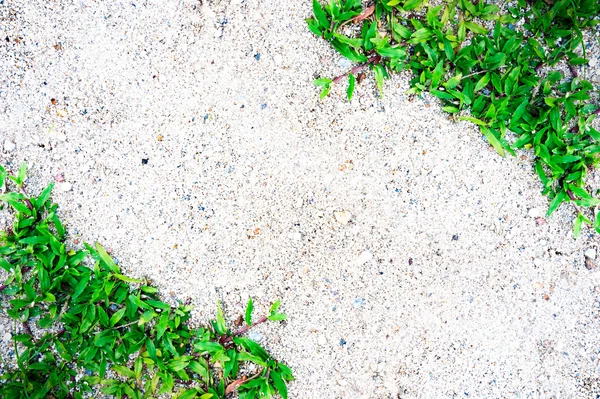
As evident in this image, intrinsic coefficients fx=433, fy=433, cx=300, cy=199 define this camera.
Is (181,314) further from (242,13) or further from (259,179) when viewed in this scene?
(242,13)

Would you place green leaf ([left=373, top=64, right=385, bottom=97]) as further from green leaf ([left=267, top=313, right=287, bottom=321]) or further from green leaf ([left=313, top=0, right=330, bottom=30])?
green leaf ([left=267, top=313, right=287, bottom=321])

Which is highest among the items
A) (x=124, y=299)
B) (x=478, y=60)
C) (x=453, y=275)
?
(x=478, y=60)

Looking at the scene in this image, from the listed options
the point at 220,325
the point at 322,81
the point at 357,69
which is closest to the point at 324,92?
the point at 322,81

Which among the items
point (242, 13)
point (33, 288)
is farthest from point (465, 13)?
point (33, 288)

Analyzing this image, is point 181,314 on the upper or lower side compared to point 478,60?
lower

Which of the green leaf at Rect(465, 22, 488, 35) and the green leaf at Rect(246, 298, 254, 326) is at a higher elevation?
the green leaf at Rect(465, 22, 488, 35)

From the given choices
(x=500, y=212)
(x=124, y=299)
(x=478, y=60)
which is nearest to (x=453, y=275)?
(x=500, y=212)

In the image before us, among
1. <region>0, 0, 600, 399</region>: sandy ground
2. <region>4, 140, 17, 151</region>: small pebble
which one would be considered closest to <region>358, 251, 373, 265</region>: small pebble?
<region>0, 0, 600, 399</region>: sandy ground
